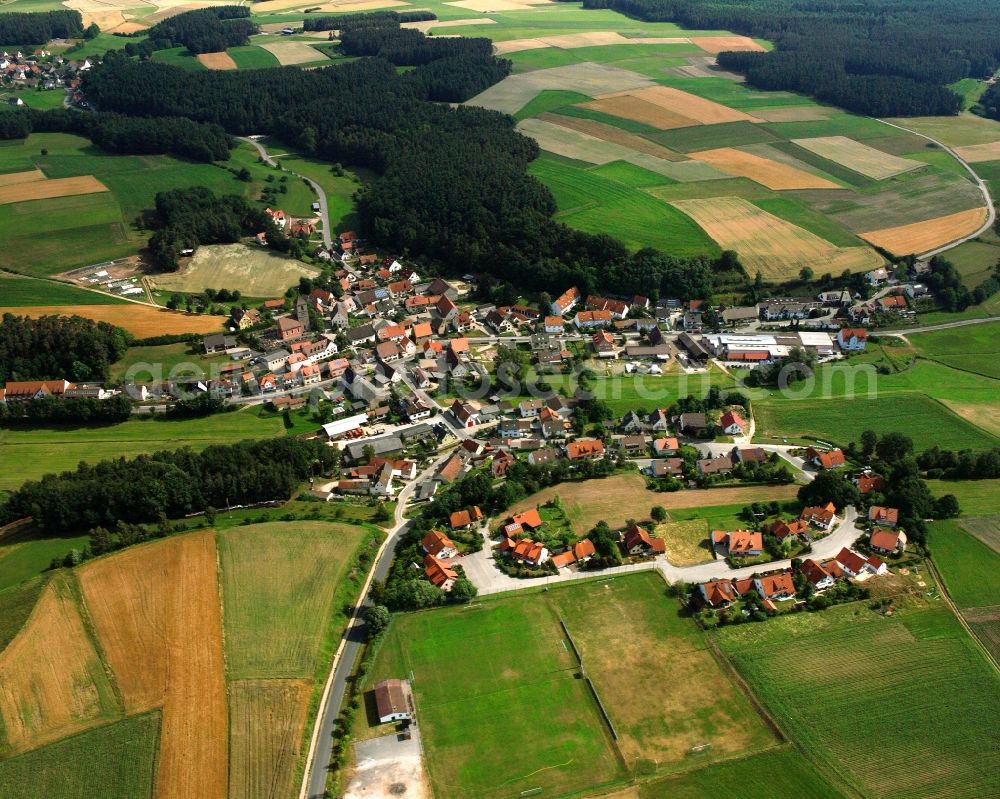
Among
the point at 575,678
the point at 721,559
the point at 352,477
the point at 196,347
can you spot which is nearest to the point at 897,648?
the point at 721,559

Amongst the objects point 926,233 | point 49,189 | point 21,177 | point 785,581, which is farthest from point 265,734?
point 21,177

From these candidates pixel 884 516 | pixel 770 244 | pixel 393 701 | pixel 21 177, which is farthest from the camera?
pixel 21 177

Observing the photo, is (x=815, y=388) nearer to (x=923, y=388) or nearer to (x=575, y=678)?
(x=923, y=388)

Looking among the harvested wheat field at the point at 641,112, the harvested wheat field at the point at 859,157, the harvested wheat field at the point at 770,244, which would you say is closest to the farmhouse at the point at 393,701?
the harvested wheat field at the point at 770,244

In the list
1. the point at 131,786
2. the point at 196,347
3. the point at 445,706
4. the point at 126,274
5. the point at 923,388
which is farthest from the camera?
the point at 126,274

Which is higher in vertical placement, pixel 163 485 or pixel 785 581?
pixel 163 485

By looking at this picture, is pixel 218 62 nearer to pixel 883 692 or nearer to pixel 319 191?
pixel 319 191

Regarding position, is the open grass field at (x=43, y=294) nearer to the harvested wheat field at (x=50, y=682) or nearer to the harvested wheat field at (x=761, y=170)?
the harvested wheat field at (x=50, y=682)
